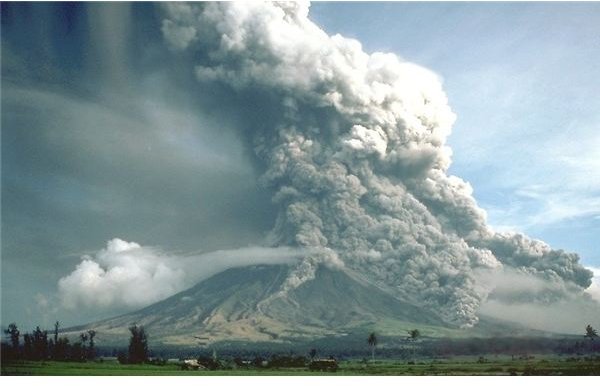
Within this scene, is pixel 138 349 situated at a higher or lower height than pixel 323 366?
higher

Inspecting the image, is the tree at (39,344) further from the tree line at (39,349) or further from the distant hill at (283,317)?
the distant hill at (283,317)

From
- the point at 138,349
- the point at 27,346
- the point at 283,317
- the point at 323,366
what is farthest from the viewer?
the point at 283,317

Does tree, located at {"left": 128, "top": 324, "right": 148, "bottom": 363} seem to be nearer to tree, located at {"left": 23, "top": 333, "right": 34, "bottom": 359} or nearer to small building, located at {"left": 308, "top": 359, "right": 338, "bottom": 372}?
tree, located at {"left": 23, "top": 333, "right": 34, "bottom": 359}

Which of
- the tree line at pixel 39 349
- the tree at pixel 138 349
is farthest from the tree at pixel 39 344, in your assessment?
the tree at pixel 138 349

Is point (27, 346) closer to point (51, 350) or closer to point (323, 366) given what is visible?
point (51, 350)

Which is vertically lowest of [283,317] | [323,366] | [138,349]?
[323,366]

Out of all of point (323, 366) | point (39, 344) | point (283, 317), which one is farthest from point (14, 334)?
point (283, 317)

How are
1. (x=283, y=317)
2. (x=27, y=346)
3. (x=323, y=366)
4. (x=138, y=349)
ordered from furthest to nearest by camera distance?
(x=283, y=317), (x=27, y=346), (x=138, y=349), (x=323, y=366)

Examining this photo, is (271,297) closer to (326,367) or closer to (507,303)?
(507,303)
